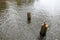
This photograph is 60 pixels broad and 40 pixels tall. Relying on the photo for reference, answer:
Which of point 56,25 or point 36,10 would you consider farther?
point 36,10

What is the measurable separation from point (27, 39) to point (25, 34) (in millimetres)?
281

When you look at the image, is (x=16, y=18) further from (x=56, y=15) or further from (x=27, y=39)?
(x=56, y=15)

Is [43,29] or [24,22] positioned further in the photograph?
[24,22]

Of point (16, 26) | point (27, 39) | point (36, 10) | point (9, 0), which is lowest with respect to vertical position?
point (27, 39)

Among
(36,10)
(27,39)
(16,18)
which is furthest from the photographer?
(36,10)

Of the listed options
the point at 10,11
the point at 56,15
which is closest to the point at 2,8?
the point at 10,11

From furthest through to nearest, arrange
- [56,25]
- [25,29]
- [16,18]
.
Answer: [16,18]
[56,25]
[25,29]

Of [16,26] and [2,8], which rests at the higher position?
[2,8]

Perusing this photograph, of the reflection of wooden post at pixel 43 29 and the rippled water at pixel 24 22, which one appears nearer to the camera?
the reflection of wooden post at pixel 43 29

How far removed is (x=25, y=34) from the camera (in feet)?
13.1

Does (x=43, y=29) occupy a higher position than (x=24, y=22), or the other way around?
(x=24, y=22)

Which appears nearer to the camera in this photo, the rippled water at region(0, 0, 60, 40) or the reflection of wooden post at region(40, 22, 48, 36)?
the reflection of wooden post at region(40, 22, 48, 36)

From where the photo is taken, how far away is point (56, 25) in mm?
4680

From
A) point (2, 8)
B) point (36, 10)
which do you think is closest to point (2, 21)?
point (2, 8)
